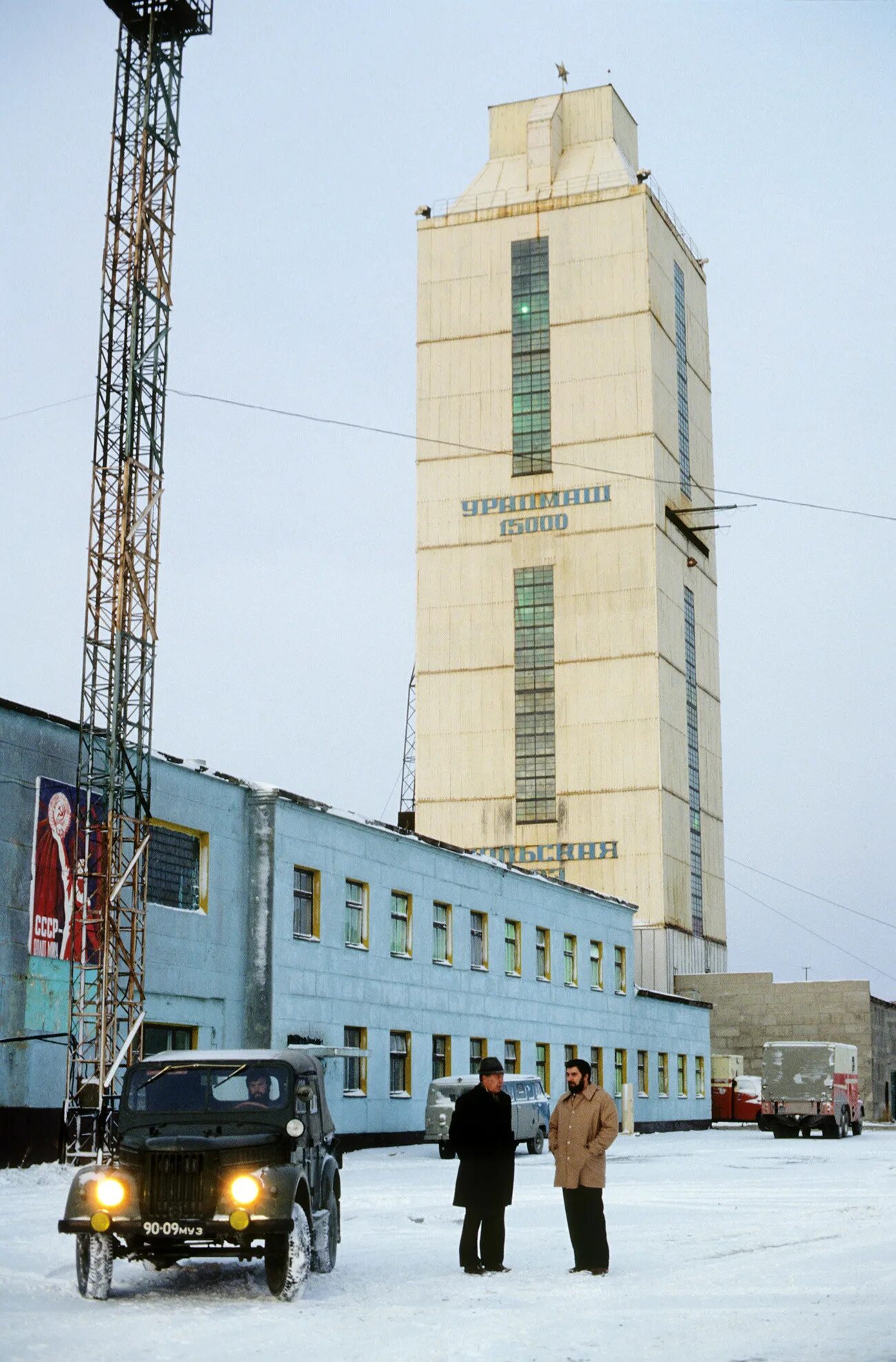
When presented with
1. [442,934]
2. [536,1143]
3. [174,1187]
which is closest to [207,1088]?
[174,1187]

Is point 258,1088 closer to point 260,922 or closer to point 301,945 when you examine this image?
point 260,922

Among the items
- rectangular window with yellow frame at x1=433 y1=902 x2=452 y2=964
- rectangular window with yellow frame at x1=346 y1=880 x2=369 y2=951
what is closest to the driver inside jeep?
rectangular window with yellow frame at x1=346 y1=880 x2=369 y2=951

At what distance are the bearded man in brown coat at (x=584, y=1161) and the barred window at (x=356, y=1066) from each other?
2550 centimetres

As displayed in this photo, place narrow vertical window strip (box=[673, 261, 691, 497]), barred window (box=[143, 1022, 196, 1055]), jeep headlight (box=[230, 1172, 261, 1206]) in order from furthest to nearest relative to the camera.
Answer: narrow vertical window strip (box=[673, 261, 691, 497])
barred window (box=[143, 1022, 196, 1055])
jeep headlight (box=[230, 1172, 261, 1206])

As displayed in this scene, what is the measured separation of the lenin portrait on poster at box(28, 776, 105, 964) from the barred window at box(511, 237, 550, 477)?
66.7 metres

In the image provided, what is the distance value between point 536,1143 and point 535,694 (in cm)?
5895

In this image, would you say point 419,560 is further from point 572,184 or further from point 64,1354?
point 64,1354

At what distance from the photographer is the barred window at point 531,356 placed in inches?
3799

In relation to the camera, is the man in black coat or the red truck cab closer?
the man in black coat

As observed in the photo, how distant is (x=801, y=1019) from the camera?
8450cm

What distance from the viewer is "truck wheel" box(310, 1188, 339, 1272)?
45.9 ft

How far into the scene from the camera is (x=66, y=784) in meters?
31.8

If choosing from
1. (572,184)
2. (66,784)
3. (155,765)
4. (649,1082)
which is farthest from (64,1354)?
(572,184)

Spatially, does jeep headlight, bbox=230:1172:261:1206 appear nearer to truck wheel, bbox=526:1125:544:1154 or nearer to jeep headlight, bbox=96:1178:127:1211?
jeep headlight, bbox=96:1178:127:1211
